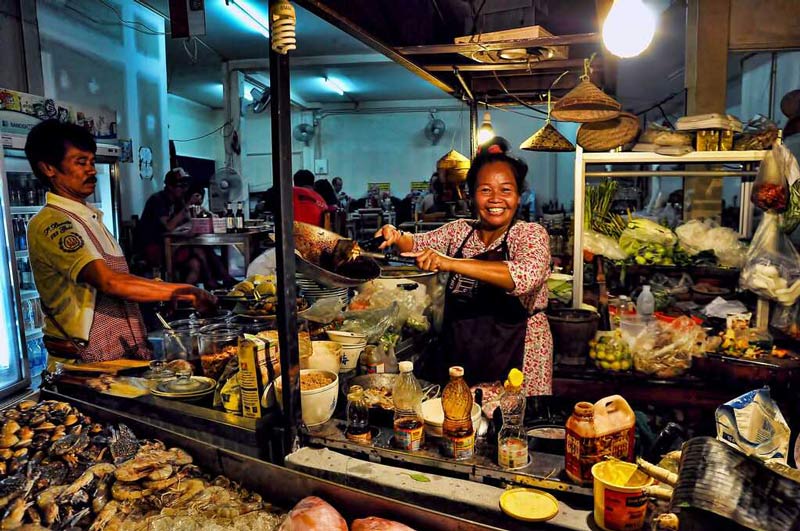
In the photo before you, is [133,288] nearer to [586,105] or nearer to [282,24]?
[282,24]

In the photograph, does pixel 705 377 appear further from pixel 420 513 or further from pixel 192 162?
pixel 192 162

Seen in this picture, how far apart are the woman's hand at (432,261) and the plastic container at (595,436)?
0.81 m

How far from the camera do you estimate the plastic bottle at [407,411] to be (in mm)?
1702

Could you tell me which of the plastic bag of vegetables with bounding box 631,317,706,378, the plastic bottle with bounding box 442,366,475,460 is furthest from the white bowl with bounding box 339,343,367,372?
the plastic bag of vegetables with bounding box 631,317,706,378

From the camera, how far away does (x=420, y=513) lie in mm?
1379

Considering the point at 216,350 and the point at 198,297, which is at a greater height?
the point at 198,297

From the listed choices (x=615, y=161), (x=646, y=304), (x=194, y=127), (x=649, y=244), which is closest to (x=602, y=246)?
(x=649, y=244)

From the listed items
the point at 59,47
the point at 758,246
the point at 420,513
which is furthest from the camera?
the point at 59,47

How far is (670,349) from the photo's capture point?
3.25 meters

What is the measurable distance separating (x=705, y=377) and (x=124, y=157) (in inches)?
290

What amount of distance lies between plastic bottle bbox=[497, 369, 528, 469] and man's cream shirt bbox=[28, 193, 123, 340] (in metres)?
1.91

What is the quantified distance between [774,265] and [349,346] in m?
2.85

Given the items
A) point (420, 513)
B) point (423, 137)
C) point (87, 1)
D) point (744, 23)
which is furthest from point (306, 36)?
point (420, 513)

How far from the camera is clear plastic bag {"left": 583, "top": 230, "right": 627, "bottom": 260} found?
4176 mm
